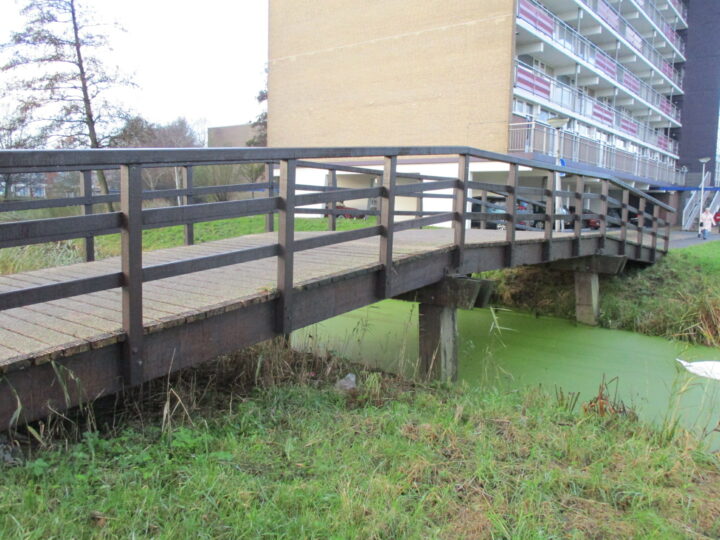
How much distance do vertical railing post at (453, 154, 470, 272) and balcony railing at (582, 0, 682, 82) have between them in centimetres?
2342

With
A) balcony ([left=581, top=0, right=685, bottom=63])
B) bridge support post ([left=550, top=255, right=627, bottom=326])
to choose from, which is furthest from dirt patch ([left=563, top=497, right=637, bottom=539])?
balcony ([left=581, top=0, right=685, bottom=63])

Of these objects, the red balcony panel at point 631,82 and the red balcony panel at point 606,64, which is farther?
the red balcony panel at point 631,82

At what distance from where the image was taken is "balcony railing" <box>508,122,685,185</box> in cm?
2066

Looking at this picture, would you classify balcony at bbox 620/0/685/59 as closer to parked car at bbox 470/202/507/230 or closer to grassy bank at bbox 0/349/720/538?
parked car at bbox 470/202/507/230

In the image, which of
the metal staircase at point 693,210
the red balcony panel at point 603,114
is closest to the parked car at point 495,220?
the red balcony panel at point 603,114

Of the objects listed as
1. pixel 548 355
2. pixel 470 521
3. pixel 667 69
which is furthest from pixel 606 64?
pixel 470 521

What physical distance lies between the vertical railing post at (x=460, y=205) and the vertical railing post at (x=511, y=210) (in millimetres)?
987

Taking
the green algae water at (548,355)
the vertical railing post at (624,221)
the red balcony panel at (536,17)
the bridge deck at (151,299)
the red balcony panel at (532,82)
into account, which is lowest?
the green algae water at (548,355)

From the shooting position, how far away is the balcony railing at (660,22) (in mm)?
33841

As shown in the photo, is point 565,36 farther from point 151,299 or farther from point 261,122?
point 151,299

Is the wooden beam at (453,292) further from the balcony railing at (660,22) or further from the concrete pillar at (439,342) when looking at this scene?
the balcony railing at (660,22)

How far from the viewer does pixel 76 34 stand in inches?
741

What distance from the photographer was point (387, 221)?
5094 mm

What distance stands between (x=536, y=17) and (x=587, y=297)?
1549cm
